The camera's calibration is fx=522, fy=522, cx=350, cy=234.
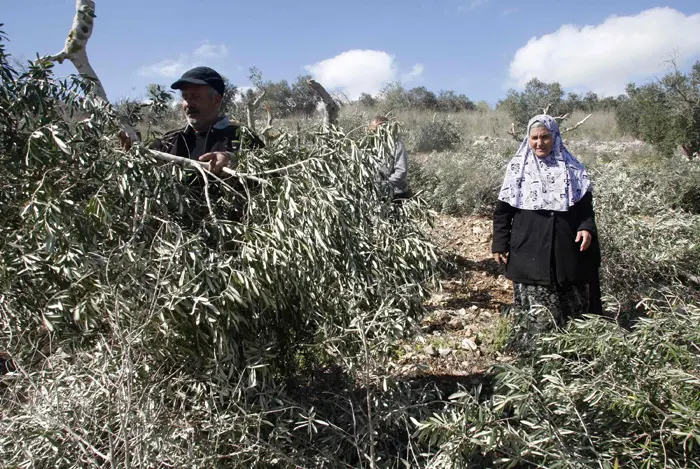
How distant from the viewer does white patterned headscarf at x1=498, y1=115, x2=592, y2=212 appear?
297 centimetres

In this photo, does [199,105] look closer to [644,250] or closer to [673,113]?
[644,250]

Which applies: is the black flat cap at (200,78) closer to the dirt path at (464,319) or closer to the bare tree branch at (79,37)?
the bare tree branch at (79,37)

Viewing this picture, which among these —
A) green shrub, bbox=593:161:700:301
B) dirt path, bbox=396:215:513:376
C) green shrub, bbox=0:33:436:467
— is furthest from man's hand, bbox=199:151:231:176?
green shrub, bbox=593:161:700:301

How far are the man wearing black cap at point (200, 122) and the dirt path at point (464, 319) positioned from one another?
1.35 meters

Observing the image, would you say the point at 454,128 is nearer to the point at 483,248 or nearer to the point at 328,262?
the point at 483,248

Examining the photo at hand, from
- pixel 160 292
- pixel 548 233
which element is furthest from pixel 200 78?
pixel 548 233

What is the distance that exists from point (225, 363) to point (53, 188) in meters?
0.84

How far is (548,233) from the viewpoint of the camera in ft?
9.64

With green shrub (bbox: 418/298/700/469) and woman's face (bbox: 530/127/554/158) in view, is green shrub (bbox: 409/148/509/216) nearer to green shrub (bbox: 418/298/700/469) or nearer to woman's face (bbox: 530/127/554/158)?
woman's face (bbox: 530/127/554/158)

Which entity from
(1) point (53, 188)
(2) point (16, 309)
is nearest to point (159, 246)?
(1) point (53, 188)

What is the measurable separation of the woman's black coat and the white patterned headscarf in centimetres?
5

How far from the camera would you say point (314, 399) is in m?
2.26

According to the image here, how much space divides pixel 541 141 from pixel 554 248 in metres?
0.64

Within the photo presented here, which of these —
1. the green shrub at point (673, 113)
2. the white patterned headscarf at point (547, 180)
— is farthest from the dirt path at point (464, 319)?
the green shrub at point (673, 113)
